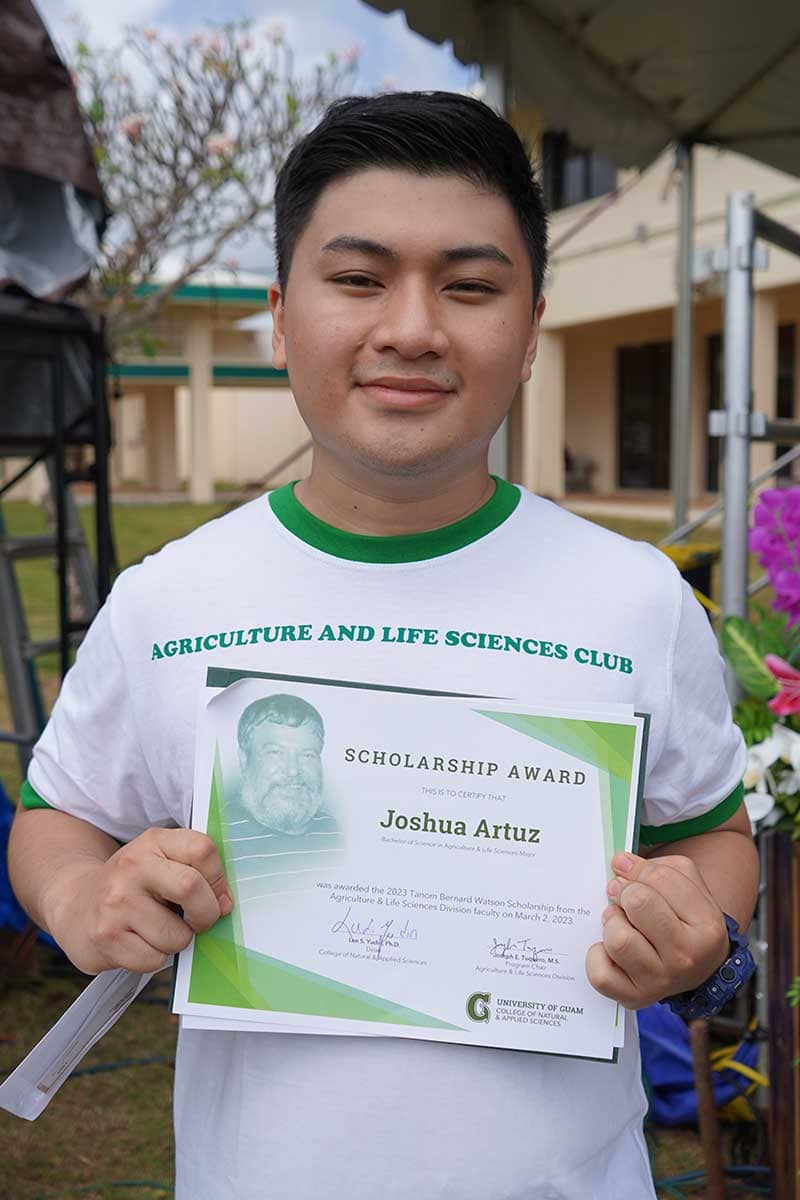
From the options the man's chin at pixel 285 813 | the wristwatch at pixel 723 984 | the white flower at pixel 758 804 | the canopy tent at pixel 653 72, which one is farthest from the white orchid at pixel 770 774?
the canopy tent at pixel 653 72

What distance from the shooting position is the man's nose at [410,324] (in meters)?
1.04

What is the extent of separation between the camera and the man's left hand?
3.17ft

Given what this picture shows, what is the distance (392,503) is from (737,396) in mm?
1420

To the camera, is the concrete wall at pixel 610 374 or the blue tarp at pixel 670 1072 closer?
the blue tarp at pixel 670 1072

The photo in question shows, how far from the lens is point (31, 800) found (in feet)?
3.95

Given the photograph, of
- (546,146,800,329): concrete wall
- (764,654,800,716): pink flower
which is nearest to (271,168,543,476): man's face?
(764,654,800,716): pink flower

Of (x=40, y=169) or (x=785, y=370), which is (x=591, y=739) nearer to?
(x=40, y=169)

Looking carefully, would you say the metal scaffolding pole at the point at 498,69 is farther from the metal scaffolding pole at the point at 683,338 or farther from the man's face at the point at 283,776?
the man's face at the point at 283,776

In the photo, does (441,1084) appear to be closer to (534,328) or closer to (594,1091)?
(594,1091)

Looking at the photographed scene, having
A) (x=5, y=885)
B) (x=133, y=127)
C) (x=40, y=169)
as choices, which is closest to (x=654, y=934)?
(x=5, y=885)

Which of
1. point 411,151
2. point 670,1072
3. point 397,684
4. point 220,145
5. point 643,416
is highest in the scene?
point 220,145

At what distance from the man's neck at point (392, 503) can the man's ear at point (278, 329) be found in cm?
12

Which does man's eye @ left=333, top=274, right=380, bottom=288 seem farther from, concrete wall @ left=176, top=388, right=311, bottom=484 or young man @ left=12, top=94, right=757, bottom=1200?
concrete wall @ left=176, top=388, right=311, bottom=484

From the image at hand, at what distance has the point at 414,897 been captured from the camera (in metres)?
1.02
